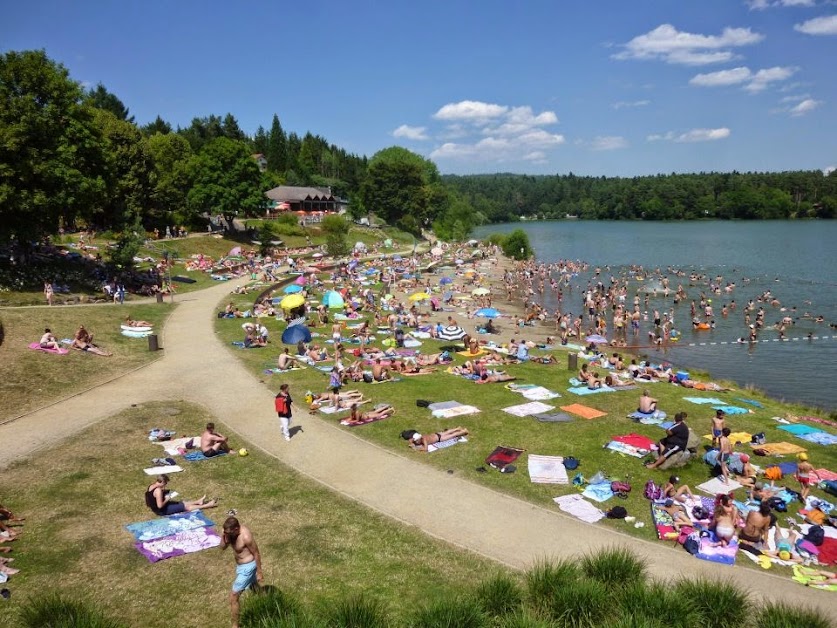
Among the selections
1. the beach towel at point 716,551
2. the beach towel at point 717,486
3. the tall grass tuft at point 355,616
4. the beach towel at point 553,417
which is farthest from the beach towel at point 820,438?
the tall grass tuft at point 355,616

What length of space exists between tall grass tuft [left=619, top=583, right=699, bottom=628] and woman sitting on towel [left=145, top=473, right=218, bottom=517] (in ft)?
25.7

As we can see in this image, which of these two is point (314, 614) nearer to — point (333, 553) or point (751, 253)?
point (333, 553)

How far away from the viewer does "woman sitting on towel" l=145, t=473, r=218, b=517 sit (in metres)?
11.0

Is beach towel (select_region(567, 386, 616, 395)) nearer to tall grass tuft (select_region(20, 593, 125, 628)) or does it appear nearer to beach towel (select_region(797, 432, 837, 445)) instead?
beach towel (select_region(797, 432, 837, 445))

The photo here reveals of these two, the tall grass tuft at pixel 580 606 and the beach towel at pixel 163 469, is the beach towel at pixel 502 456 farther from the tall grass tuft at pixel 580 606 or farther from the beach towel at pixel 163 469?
A: the beach towel at pixel 163 469

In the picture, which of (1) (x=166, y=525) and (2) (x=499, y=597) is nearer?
(2) (x=499, y=597)

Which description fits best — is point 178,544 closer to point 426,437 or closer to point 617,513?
point 426,437

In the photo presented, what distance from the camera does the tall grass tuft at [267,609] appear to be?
7.58m

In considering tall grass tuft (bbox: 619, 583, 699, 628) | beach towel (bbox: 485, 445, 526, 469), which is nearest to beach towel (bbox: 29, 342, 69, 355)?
beach towel (bbox: 485, 445, 526, 469)

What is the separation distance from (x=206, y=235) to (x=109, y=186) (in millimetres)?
22489

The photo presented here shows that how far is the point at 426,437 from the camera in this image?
1477 centimetres

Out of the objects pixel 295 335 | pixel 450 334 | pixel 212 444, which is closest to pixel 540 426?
pixel 212 444

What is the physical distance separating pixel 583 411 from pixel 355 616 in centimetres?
1162

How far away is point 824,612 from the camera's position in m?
8.65
